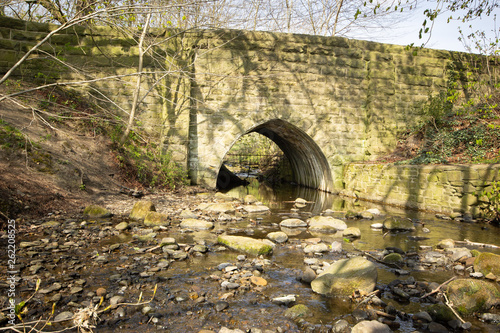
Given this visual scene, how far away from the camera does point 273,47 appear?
9.97 m

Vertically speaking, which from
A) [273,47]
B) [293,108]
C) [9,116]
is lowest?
[9,116]

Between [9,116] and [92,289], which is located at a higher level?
[9,116]

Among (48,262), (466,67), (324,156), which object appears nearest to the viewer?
(48,262)

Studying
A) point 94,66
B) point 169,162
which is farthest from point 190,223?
point 94,66

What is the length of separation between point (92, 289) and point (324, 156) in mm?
8790

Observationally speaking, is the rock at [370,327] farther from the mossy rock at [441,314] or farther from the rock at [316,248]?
the rock at [316,248]

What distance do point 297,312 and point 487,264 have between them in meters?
2.53

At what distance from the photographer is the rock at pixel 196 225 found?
5586 millimetres

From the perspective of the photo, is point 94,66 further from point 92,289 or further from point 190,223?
point 92,289

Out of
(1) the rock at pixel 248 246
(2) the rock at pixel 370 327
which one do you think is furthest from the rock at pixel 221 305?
(1) the rock at pixel 248 246

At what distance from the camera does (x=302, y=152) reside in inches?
477

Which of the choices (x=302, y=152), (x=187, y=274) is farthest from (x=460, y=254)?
(x=302, y=152)

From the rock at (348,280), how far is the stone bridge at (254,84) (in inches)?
264

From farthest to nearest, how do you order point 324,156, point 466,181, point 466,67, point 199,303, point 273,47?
1. point 466,67
2. point 324,156
3. point 273,47
4. point 466,181
5. point 199,303
